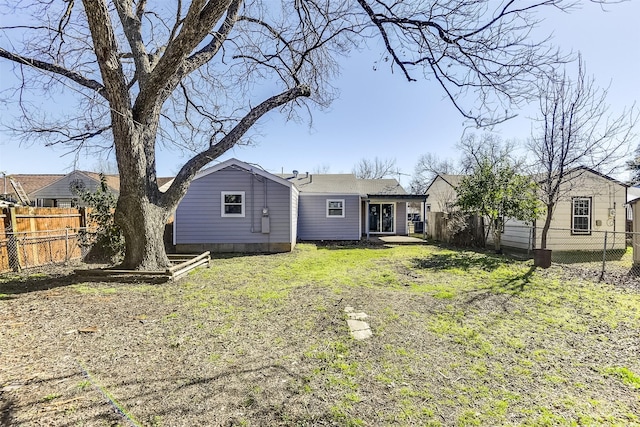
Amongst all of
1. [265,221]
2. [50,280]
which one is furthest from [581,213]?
[50,280]

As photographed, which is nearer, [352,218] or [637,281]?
[637,281]

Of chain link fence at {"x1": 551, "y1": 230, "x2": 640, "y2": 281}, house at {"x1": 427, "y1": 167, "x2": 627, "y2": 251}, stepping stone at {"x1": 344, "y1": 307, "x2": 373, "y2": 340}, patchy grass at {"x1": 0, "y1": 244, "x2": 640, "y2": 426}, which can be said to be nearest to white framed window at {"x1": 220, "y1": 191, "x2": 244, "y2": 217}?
patchy grass at {"x1": 0, "y1": 244, "x2": 640, "y2": 426}

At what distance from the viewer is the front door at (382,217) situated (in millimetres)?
17953

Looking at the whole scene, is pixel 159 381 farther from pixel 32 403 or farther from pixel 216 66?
pixel 216 66

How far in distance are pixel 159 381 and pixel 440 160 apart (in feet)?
125

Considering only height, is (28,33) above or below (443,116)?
above

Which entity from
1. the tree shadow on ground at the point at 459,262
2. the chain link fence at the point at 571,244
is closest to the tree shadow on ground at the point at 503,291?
the tree shadow on ground at the point at 459,262

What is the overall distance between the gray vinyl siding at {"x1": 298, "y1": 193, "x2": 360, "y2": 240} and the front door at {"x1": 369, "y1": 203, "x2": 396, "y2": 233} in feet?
10.2

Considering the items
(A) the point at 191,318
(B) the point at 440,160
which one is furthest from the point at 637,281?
(B) the point at 440,160

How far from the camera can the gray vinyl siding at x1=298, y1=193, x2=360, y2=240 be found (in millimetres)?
15250

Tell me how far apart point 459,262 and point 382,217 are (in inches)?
349

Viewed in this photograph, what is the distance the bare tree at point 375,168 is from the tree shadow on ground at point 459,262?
1155 inches

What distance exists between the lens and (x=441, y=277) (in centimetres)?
730

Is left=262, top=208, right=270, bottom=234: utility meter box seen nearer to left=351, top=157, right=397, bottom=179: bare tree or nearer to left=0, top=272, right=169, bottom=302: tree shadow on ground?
left=0, top=272, right=169, bottom=302: tree shadow on ground
